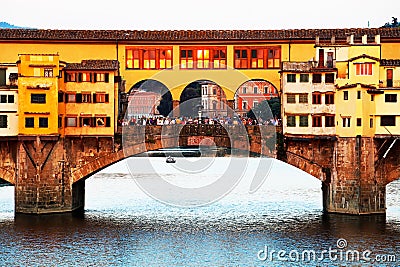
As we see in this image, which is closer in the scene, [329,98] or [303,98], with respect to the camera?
[329,98]

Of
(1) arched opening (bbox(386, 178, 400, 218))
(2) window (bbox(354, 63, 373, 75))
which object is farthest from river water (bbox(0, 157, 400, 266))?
(2) window (bbox(354, 63, 373, 75))

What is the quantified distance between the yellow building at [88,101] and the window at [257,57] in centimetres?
793

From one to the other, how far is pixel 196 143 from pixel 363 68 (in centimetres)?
1090

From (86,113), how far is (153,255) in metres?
13.0

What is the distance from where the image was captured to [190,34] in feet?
171

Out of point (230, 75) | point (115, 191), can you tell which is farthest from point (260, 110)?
point (230, 75)

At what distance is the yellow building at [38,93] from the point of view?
156ft

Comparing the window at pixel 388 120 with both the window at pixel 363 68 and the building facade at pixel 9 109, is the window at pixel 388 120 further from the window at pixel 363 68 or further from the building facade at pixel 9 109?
the building facade at pixel 9 109

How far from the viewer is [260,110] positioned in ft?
319

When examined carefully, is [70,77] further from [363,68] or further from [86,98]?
[363,68]

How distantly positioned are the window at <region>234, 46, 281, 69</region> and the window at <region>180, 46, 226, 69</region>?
3.08ft

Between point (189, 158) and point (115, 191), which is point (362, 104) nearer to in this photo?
point (115, 191)

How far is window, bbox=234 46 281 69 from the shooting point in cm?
5178

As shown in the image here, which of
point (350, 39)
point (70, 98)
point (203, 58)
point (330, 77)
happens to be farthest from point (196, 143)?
point (350, 39)
